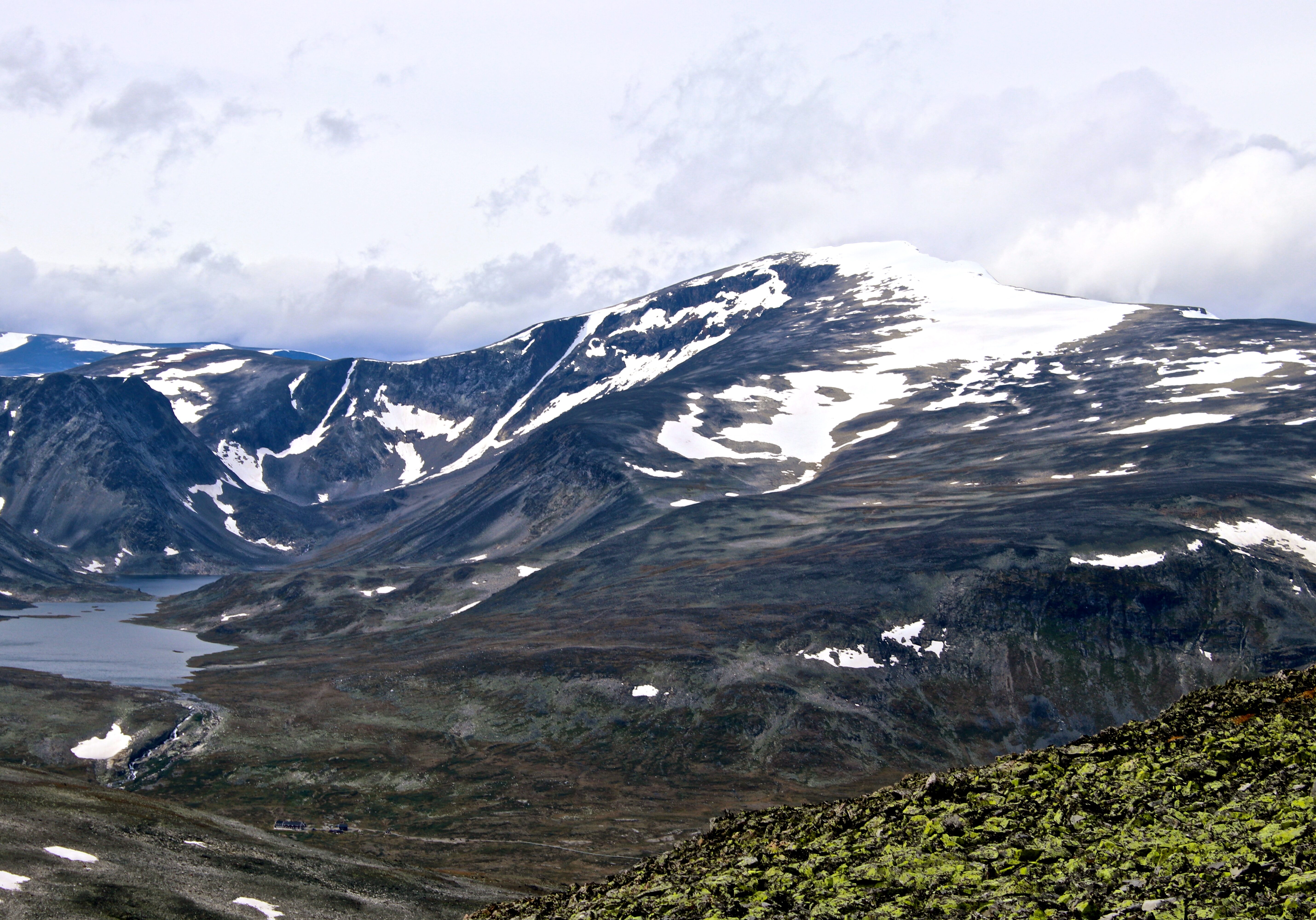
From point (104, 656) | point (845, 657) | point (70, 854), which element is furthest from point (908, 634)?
point (104, 656)

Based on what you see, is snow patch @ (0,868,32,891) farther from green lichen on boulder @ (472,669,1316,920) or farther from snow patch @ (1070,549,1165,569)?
snow patch @ (1070,549,1165,569)

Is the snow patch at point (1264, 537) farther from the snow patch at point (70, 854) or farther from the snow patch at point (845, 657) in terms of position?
the snow patch at point (70, 854)

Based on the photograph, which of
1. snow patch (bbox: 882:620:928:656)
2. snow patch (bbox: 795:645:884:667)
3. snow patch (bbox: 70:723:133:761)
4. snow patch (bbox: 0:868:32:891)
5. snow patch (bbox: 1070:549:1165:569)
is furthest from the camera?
snow patch (bbox: 1070:549:1165:569)

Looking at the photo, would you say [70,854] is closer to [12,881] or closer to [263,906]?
[12,881]

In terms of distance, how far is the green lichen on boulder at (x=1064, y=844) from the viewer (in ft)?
66.3

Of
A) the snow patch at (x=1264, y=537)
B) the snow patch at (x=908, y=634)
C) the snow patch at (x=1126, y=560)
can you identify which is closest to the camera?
the snow patch at (x=908, y=634)

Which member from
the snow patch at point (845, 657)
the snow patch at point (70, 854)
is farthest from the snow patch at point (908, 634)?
the snow patch at point (70, 854)

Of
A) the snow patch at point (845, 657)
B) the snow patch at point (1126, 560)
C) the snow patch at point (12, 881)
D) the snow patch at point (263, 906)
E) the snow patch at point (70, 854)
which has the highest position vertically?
the snow patch at point (12, 881)

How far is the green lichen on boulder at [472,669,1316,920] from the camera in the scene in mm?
20203

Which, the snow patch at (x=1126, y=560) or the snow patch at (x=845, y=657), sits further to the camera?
the snow patch at (x=1126, y=560)

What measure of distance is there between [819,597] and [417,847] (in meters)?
79.2

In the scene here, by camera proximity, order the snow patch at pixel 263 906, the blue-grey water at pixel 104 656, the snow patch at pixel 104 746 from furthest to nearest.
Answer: the blue-grey water at pixel 104 656 < the snow patch at pixel 104 746 < the snow patch at pixel 263 906

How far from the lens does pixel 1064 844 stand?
77.3 feet

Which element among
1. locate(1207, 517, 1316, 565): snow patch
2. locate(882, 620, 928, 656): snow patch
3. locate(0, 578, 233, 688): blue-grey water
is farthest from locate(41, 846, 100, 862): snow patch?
locate(1207, 517, 1316, 565): snow patch
